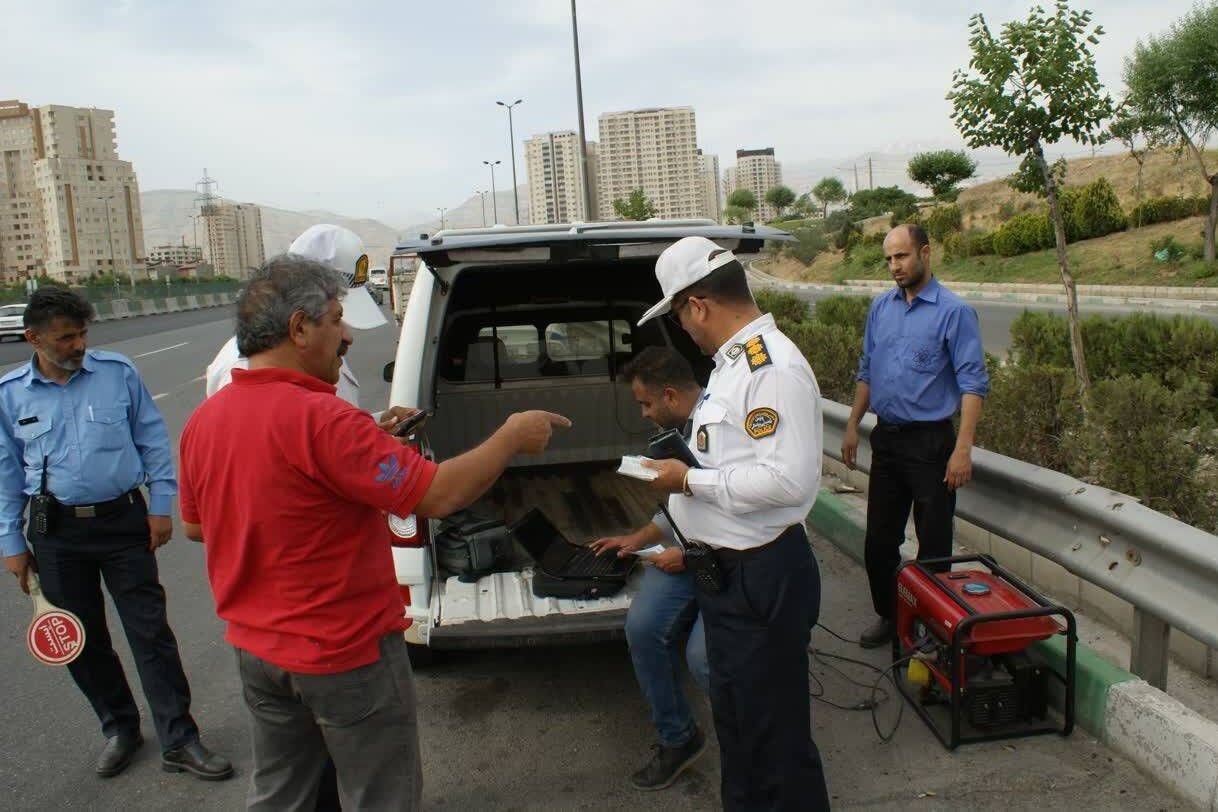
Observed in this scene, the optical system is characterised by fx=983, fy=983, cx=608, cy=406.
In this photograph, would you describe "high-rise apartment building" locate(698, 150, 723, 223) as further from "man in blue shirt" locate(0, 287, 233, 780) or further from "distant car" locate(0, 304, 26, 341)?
"man in blue shirt" locate(0, 287, 233, 780)

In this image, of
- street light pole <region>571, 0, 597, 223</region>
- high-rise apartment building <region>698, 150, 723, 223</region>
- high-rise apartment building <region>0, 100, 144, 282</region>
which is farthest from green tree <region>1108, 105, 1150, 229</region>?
high-rise apartment building <region>0, 100, 144, 282</region>

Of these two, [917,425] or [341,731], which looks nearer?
[341,731]

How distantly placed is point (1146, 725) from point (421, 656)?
2.84m

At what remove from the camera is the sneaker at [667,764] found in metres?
3.39

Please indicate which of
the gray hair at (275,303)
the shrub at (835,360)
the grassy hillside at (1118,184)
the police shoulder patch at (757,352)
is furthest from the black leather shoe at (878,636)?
the grassy hillside at (1118,184)

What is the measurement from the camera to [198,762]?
3.57m

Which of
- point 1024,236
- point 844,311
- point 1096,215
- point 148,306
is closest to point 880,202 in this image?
point 1024,236

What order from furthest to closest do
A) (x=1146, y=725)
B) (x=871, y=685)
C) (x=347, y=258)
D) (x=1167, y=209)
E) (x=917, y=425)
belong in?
(x=1167, y=209)
(x=917, y=425)
(x=871, y=685)
(x=347, y=258)
(x=1146, y=725)

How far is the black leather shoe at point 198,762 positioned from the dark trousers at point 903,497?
2.81m

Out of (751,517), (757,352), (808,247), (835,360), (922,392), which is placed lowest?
(835,360)

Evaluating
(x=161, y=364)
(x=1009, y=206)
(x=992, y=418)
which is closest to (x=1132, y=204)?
(x=1009, y=206)

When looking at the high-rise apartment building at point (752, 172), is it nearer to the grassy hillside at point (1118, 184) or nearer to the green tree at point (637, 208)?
the grassy hillside at point (1118, 184)

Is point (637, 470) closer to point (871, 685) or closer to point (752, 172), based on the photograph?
point (871, 685)

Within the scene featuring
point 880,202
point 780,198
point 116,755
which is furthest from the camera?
point 780,198
